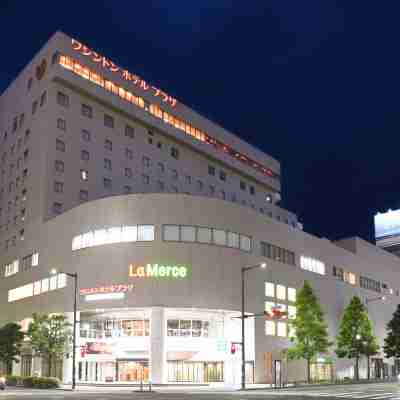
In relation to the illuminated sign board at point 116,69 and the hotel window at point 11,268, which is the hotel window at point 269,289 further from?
the illuminated sign board at point 116,69

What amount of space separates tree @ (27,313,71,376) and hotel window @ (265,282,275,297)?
24513mm

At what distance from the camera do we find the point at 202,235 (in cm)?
7325

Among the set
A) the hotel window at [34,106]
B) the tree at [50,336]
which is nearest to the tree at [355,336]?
the tree at [50,336]

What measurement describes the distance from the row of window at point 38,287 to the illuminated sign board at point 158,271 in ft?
37.2

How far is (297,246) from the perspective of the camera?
3524 inches

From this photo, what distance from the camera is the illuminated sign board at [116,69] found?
9900 centimetres

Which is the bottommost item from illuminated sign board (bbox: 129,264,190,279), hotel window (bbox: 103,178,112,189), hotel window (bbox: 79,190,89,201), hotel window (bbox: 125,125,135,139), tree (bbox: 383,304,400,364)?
tree (bbox: 383,304,400,364)

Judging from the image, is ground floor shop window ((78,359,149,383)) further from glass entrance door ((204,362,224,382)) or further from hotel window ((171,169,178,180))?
hotel window ((171,169,178,180))

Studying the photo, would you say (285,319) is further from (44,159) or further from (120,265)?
(44,159)

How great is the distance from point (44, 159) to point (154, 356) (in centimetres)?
3751

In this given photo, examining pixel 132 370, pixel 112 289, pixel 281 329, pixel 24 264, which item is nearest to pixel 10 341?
pixel 24 264

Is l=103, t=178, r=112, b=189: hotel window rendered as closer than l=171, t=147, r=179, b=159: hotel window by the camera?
Yes

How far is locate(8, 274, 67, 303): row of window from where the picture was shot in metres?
78.7

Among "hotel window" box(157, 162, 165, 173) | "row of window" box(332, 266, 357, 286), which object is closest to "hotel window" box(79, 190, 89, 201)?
"hotel window" box(157, 162, 165, 173)
